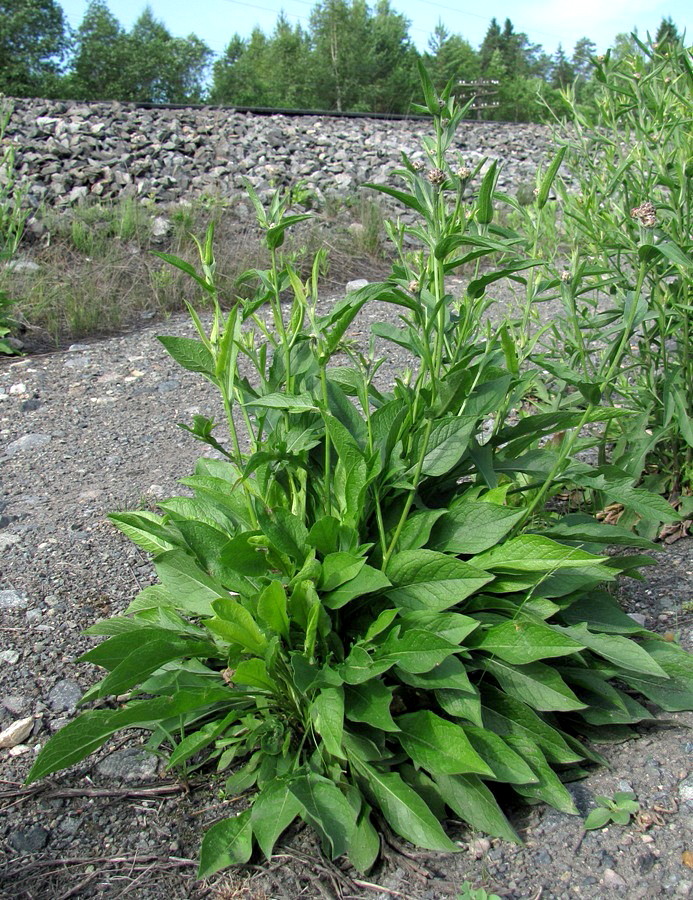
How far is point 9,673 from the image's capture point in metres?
2.19

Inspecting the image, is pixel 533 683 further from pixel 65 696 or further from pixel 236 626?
pixel 65 696

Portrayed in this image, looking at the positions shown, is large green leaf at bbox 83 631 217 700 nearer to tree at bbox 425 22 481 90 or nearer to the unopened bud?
the unopened bud

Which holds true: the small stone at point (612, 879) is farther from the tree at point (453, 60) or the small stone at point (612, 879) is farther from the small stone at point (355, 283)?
the tree at point (453, 60)

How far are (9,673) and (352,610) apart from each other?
3.15 feet

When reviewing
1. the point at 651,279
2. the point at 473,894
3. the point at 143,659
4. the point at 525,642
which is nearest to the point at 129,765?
the point at 143,659

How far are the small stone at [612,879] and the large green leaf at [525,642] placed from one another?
0.40m

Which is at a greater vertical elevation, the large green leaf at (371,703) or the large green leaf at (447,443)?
the large green leaf at (447,443)

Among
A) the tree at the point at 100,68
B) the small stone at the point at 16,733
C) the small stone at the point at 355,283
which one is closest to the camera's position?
the small stone at the point at 16,733

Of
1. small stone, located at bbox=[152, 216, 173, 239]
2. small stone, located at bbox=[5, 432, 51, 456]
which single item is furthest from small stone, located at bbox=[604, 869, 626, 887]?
small stone, located at bbox=[152, 216, 173, 239]

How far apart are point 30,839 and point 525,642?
3.57 feet

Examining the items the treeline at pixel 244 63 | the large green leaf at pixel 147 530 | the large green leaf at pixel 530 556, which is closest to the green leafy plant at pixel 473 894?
the large green leaf at pixel 530 556

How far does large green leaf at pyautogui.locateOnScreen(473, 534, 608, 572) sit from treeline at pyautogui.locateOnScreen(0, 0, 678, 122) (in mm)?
25067

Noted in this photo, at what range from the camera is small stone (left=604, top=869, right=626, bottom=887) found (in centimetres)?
154

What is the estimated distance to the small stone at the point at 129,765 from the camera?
188 cm
